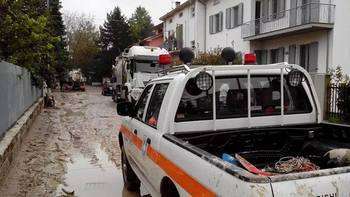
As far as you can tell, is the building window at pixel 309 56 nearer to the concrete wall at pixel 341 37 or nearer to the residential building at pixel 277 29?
the residential building at pixel 277 29

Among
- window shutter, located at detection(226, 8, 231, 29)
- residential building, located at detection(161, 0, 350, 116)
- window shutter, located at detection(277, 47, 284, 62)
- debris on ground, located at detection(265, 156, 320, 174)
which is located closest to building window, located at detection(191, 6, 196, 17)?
residential building, located at detection(161, 0, 350, 116)

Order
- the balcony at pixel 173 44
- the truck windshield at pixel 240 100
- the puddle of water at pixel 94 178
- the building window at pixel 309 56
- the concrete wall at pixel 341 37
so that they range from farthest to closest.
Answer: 1. the balcony at pixel 173 44
2. the building window at pixel 309 56
3. the concrete wall at pixel 341 37
4. the puddle of water at pixel 94 178
5. the truck windshield at pixel 240 100

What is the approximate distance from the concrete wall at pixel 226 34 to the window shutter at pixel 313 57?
6204 millimetres

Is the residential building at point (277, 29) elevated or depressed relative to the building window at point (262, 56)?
elevated

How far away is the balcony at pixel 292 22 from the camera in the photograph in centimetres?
1938

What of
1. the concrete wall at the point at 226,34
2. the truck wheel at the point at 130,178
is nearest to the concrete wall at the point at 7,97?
the truck wheel at the point at 130,178

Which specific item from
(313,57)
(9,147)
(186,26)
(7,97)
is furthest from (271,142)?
(186,26)

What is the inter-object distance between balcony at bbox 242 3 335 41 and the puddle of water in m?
13.4

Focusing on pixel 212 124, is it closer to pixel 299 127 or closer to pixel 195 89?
pixel 195 89

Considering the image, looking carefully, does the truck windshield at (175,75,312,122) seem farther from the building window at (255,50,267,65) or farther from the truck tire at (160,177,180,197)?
the building window at (255,50,267,65)

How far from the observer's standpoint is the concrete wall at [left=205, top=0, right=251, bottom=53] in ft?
88.6

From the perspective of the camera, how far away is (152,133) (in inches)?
185

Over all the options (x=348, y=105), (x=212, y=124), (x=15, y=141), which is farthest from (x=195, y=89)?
(x=348, y=105)

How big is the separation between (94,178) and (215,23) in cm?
2569
